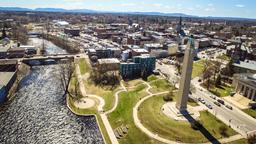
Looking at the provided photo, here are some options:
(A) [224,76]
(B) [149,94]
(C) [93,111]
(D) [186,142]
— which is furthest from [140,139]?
(A) [224,76]

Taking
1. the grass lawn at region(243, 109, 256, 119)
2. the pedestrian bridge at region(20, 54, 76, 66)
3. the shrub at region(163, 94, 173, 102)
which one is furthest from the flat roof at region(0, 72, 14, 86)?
the grass lawn at region(243, 109, 256, 119)

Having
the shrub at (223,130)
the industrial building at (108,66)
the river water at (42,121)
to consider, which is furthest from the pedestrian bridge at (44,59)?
the shrub at (223,130)

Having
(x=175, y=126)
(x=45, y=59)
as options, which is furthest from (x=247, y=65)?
(x=45, y=59)

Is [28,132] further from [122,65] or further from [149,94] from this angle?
[122,65]

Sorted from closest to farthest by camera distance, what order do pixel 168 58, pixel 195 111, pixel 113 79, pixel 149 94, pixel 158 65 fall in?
pixel 195 111, pixel 149 94, pixel 113 79, pixel 158 65, pixel 168 58

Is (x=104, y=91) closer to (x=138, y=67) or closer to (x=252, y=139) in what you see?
(x=138, y=67)

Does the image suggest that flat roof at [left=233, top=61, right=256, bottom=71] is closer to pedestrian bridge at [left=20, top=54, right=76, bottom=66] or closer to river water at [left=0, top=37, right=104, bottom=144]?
river water at [left=0, top=37, right=104, bottom=144]
